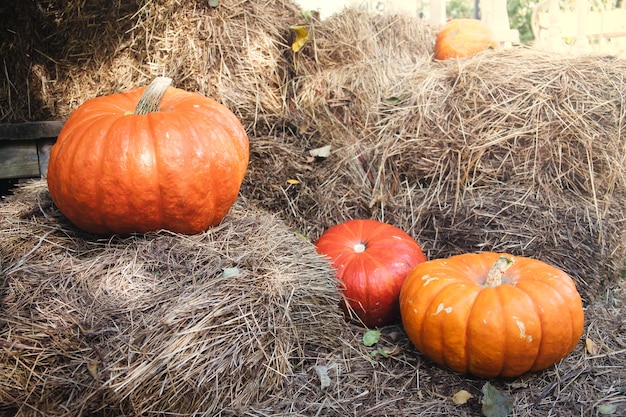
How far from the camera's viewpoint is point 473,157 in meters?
3.41

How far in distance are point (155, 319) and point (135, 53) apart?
7.65 feet

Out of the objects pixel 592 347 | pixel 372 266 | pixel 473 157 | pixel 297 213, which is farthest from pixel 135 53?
pixel 592 347

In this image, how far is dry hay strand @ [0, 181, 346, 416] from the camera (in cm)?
203

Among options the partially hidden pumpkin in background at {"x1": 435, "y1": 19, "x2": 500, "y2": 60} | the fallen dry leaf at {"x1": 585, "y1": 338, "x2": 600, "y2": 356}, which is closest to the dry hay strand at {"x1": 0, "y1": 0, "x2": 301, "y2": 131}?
the partially hidden pumpkin in background at {"x1": 435, "y1": 19, "x2": 500, "y2": 60}

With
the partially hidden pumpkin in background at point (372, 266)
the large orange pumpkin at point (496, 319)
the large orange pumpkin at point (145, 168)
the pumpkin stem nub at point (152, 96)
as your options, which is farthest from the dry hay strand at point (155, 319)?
the pumpkin stem nub at point (152, 96)

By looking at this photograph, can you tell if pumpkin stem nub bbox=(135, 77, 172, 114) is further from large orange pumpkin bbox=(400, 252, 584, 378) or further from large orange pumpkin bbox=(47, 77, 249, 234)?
large orange pumpkin bbox=(400, 252, 584, 378)

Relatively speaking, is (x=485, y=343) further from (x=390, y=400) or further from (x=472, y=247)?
(x=472, y=247)

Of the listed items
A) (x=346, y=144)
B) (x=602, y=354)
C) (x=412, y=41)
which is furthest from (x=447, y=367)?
(x=412, y=41)

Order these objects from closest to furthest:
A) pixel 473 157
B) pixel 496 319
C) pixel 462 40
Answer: pixel 496 319 → pixel 473 157 → pixel 462 40

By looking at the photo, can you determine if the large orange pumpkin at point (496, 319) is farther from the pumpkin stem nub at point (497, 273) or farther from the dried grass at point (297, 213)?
the dried grass at point (297, 213)

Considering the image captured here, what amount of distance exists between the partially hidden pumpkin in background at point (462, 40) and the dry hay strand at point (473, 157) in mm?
813

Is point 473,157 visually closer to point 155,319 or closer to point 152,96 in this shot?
point 152,96

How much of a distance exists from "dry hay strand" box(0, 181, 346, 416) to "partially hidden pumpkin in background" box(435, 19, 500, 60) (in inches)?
112

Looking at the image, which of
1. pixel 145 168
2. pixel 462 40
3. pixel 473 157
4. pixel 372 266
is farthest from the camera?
pixel 462 40
